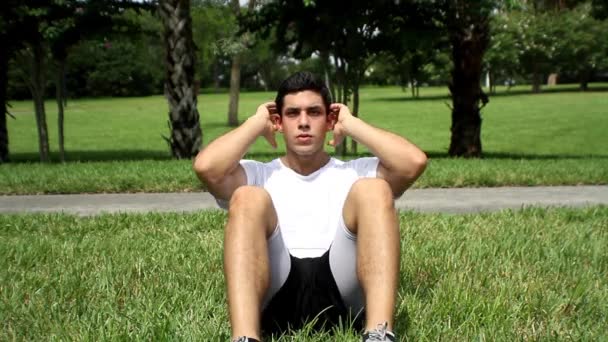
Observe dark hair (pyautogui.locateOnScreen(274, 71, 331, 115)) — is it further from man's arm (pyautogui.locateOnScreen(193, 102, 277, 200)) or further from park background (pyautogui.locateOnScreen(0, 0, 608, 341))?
park background (pyautogui.locateOnScreen(0, 0, 608, 341))

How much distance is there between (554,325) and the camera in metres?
3.48

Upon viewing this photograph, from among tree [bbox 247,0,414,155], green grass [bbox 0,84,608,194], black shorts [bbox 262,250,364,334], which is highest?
tree [bbox 247,0,414,155]

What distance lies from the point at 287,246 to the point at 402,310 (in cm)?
81

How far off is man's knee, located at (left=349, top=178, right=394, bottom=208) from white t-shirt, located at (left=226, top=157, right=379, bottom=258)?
7.7 inches

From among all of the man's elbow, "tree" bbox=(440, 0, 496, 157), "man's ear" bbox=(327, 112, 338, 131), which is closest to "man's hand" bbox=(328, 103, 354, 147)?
"man's ear" bbox=(327, 112, 338, 131)

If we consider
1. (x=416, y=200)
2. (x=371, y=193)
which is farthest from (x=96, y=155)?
(x=371, y=193)

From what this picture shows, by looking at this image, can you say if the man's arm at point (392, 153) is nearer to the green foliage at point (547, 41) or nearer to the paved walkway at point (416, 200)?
the paved walkway at point (416, 200)

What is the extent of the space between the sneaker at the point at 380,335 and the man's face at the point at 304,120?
0.92 meters

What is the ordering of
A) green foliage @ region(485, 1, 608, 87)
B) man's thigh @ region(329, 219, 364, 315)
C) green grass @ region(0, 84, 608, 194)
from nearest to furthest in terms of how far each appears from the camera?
man's thigh @ region(329, 219, 364, 315) → green grass @ region(0, 84, 608, 194) → green foliage @ region(485, 1, 608, 87)

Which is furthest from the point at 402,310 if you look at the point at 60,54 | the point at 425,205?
the point at 60,54

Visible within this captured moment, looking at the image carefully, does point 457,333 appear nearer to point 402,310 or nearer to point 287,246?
point 402,310

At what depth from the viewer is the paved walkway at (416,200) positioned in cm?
803

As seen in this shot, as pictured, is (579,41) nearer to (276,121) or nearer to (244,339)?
(276,121)

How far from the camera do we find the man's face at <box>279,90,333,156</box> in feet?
10.9
